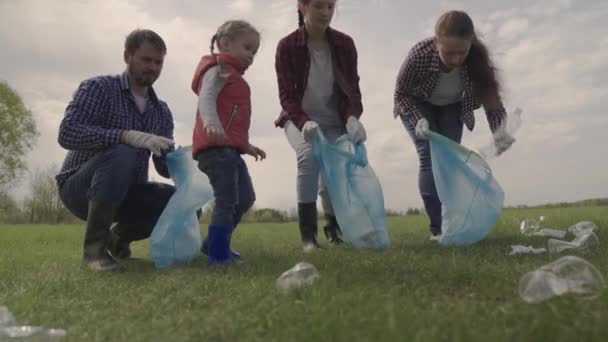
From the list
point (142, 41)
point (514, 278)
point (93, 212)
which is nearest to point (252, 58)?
point (142, 41)

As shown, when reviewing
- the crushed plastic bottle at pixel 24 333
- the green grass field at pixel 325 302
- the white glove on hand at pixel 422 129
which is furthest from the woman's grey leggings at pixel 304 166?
the crushed plastic bottle at pixel 24 333

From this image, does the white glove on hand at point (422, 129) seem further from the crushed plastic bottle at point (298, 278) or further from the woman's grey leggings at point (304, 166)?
the crushed plastic bottle at point (298, 278)

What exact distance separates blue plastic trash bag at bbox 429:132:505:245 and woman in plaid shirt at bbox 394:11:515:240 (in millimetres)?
215

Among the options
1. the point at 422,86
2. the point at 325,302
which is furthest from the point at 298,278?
the point at 422,86

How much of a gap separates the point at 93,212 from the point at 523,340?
101 inches

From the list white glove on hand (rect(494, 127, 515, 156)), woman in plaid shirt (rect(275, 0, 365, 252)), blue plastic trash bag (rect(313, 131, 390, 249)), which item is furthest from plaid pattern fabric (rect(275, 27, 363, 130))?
white glove on hand (rect(494, 127, 515, 156))

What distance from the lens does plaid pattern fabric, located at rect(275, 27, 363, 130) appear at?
372 cm

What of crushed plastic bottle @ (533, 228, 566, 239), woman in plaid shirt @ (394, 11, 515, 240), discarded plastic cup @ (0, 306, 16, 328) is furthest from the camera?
crushed plastic bottle @ (533, 228, 566, 239)

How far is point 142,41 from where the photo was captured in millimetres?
3434

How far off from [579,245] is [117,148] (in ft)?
8.93

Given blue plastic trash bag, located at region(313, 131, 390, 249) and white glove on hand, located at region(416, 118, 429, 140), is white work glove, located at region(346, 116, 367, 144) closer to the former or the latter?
blue plastic trash bag, located at region(313, 131, 390, 249)

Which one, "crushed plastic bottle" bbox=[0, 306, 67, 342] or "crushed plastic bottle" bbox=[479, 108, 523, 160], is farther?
"crushed plastic bottle" bbox=[479, 108, 523, 160]

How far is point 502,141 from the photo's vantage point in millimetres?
3797

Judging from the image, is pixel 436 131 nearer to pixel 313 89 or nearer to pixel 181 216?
pixel 313 89
